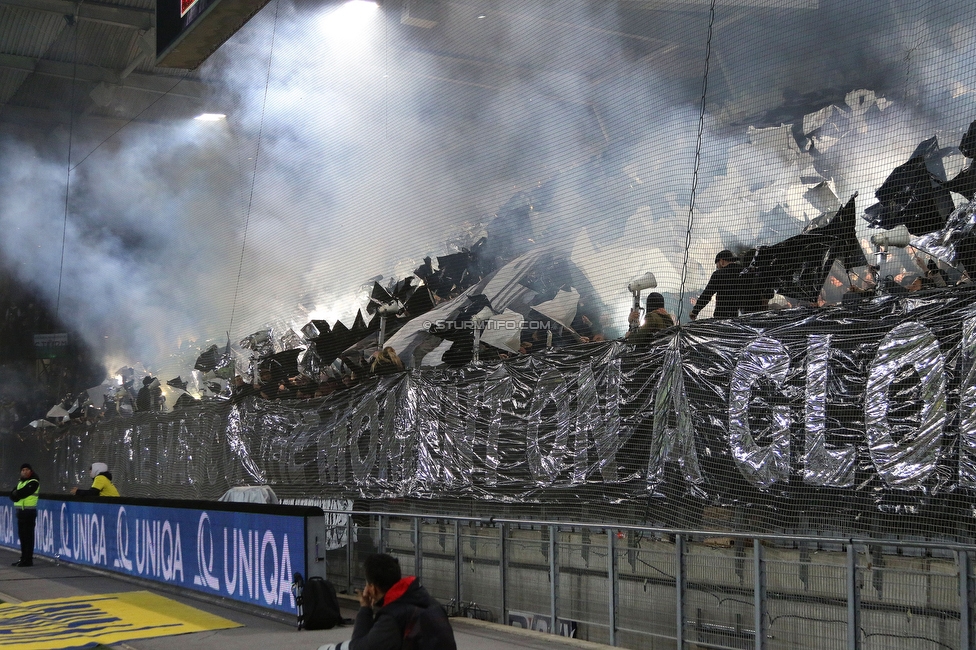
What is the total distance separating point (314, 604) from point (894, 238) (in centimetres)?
500

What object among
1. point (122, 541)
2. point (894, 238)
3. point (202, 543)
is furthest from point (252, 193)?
point (894, 238)

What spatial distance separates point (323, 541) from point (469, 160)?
5229 mm

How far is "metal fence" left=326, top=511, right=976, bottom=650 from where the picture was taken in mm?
5199

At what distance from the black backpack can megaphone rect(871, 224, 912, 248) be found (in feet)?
15.8

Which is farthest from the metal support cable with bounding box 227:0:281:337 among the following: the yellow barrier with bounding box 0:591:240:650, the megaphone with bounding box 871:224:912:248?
the megaphone with bounding box 871:224:912:248

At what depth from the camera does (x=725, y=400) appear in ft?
23.4

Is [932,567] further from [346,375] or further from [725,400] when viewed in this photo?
[346,375]

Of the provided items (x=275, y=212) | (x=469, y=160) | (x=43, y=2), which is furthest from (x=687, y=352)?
(x=43, y=2)

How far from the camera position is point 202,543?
882cm

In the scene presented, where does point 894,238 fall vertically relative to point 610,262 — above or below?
below

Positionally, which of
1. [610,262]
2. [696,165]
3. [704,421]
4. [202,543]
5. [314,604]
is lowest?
[314,604]

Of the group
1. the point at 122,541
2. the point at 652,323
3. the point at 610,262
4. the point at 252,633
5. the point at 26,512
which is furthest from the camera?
the point at 26,512

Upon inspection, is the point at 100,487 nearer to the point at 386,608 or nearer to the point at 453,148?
the point at 453,148

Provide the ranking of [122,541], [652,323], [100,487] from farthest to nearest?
[100,487]
[122,541]
[652,323]
